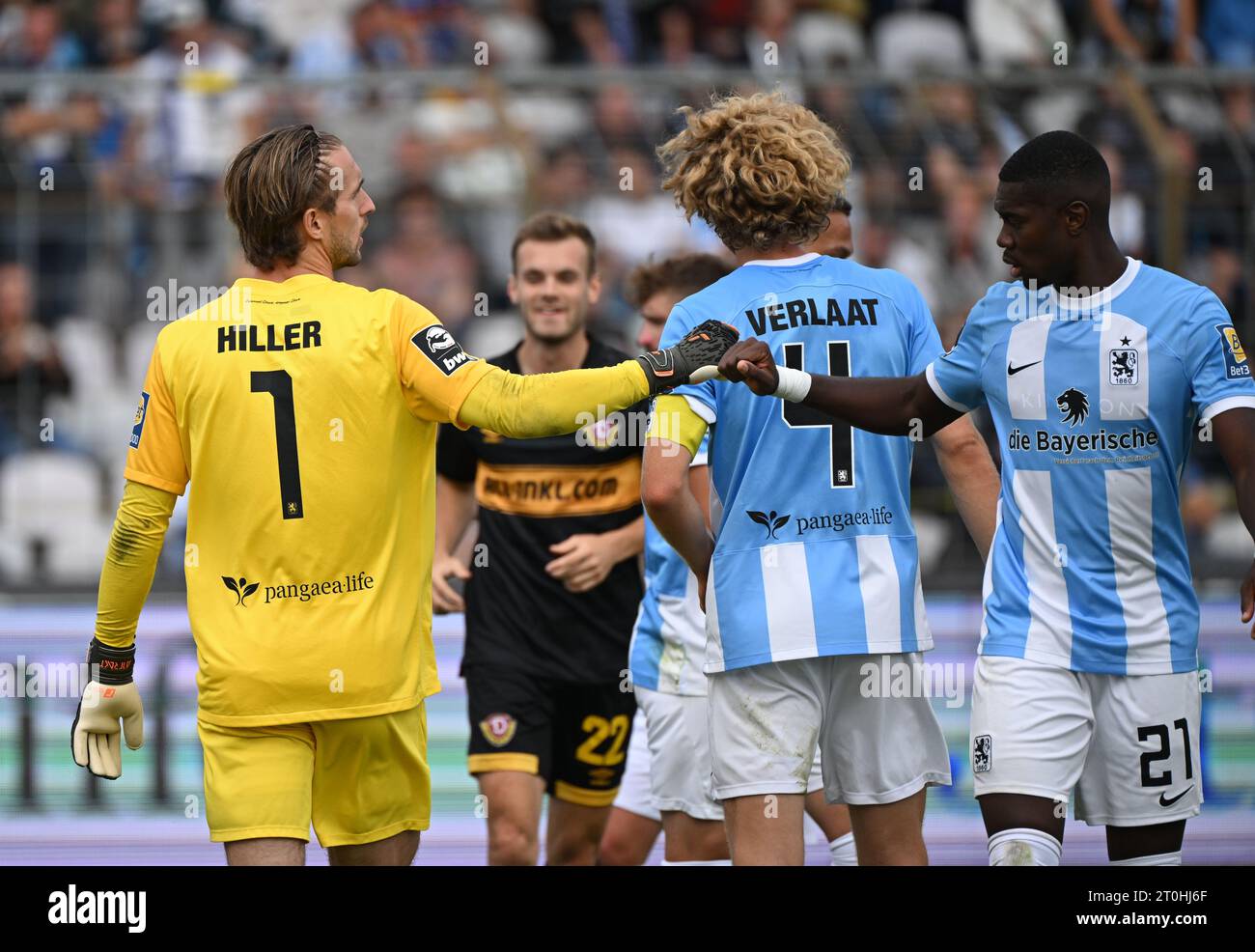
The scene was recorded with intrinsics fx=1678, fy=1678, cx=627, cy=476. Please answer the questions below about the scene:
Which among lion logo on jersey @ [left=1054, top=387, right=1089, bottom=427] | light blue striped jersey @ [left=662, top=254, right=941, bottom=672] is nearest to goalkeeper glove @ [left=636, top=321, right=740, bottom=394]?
light blue striped jersey @ [left=662, top=254, right=941, bottom=672]

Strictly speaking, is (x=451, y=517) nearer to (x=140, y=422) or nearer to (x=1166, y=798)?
(x=140, y=422)

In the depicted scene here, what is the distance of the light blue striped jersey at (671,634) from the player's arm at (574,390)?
1663 mm

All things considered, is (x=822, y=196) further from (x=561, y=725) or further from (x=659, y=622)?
(x=561, y=725)

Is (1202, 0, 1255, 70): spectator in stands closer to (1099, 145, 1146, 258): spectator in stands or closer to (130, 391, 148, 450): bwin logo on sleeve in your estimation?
(1099, 145, 1146, 258): spectator in stands

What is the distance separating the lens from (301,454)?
3.87 meters

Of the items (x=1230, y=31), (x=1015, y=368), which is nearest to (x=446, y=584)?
(x=1015, y=368)

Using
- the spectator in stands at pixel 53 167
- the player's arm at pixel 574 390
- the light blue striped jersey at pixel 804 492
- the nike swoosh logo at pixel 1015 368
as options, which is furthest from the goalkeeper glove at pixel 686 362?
the spectator in stands at pixel 53 167

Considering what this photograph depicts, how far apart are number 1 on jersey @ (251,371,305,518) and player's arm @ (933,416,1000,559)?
162cm

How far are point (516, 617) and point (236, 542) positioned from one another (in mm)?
2103

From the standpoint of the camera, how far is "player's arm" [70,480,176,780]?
12.9 feet

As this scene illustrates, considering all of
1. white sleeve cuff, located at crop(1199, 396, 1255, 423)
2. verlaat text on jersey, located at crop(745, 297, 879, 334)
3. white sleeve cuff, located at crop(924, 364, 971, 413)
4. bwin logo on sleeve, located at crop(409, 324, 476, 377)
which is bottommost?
white sleeve cuff, located at crop(1199, 396, 1255, 423)

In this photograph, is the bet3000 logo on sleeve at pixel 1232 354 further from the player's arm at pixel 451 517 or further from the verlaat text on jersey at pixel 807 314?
the player's arm at pixel 451 517

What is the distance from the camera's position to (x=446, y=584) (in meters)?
5.91
